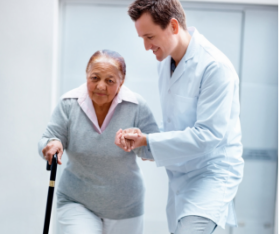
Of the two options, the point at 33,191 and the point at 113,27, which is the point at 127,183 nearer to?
the point at 33,191

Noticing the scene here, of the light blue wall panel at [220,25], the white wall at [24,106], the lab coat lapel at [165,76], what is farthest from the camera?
the light blue wall panel at [220,25]

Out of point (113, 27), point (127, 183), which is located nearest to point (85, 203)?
point (127, 183)

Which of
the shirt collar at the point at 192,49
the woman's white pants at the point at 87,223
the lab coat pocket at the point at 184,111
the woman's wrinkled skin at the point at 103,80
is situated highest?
the shirt collar at the point at 192,49

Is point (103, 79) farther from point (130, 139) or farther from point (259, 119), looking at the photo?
point (259, 119)

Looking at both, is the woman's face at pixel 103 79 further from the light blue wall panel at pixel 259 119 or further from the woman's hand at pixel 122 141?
the light blue wall panel at pixel 259 119

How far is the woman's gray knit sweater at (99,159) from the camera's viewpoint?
1.67 m

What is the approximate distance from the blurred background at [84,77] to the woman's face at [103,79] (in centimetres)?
90

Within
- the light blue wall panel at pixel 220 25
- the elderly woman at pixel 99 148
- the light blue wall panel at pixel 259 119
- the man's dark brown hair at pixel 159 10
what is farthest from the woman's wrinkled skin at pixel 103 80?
the light blue wall panel at pixel 259 119

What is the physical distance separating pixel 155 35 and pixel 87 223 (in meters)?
0.95

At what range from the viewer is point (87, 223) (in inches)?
64.3

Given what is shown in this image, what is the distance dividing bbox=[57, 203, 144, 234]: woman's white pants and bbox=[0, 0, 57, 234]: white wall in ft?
2.95

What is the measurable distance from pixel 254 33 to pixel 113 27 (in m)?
1.09

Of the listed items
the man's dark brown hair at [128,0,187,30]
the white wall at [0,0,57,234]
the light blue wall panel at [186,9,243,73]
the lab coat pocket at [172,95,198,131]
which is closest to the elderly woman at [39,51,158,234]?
the lab coat pocket at [172,95,198,131]

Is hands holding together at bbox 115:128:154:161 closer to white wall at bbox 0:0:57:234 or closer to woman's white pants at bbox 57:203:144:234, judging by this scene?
woman's white pants at bbox 57:203:144:234
